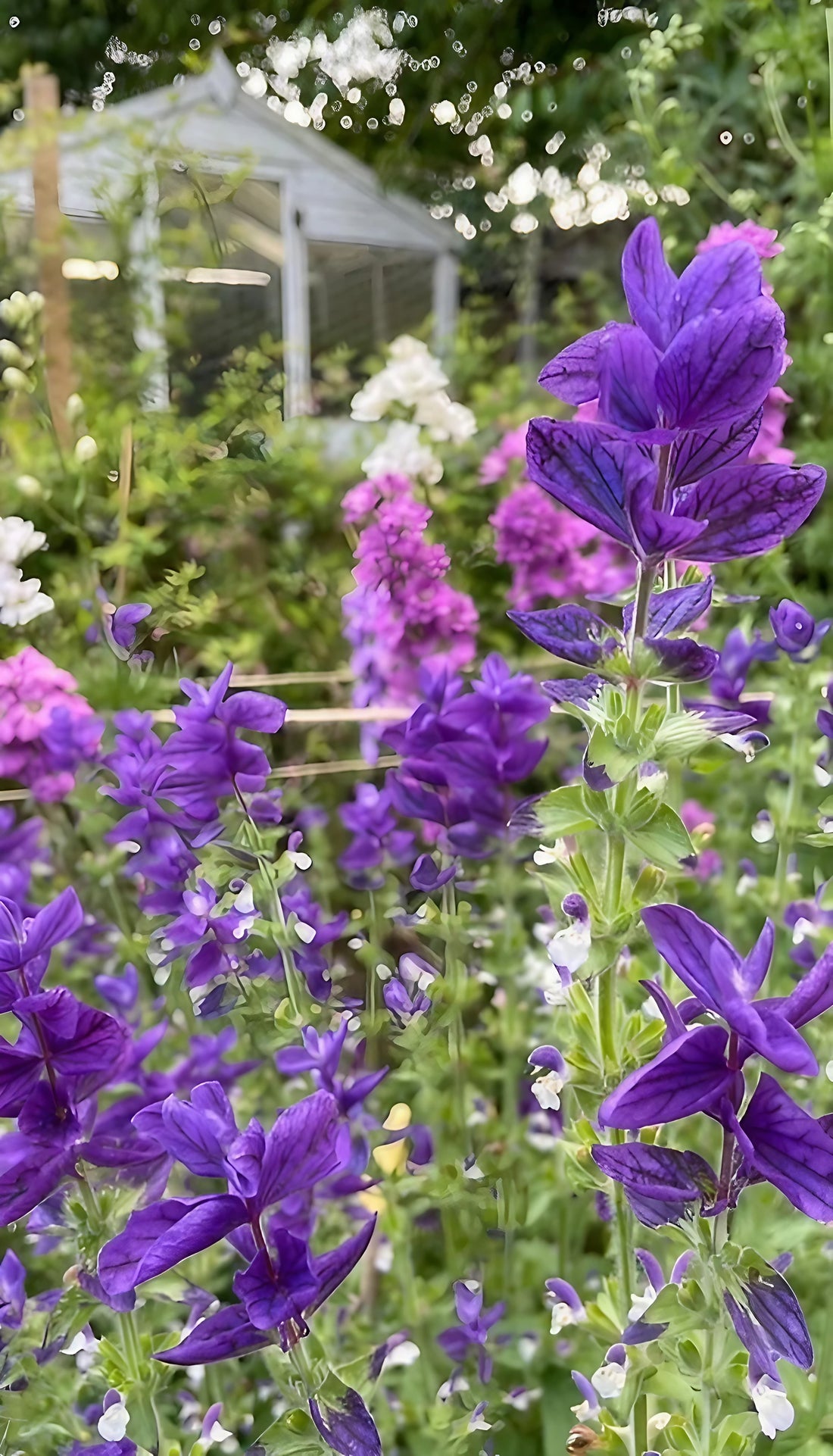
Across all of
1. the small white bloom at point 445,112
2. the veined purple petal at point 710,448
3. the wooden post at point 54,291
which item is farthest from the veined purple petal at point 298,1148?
the small white bloom at point 445,112

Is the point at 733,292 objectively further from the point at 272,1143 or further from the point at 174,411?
the point at 174,411

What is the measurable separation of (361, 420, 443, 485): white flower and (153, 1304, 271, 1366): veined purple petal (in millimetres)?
630

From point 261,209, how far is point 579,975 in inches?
36.8

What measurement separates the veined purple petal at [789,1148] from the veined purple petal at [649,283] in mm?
197

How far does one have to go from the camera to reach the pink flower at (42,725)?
0.65 metres

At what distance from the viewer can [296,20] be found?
110cm

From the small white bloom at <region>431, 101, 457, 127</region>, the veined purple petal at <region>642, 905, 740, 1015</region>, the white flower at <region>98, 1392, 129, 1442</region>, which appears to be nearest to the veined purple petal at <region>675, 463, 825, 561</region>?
the veined purple petal at <region>642, 905, 740, 1015</region>

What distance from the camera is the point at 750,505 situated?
0.90 ft

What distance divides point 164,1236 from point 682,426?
0.82ft

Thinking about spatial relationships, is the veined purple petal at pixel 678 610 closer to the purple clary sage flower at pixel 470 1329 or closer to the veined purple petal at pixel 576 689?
the veined purple petal at pixel 576 689

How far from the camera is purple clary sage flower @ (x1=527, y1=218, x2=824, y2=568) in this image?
249mm

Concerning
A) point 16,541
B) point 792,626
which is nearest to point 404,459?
point 16,541

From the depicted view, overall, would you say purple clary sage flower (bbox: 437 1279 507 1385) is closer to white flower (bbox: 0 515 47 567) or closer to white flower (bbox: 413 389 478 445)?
white flower (bbox: 0 515 47 567)

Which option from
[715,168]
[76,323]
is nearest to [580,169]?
[715,168]
